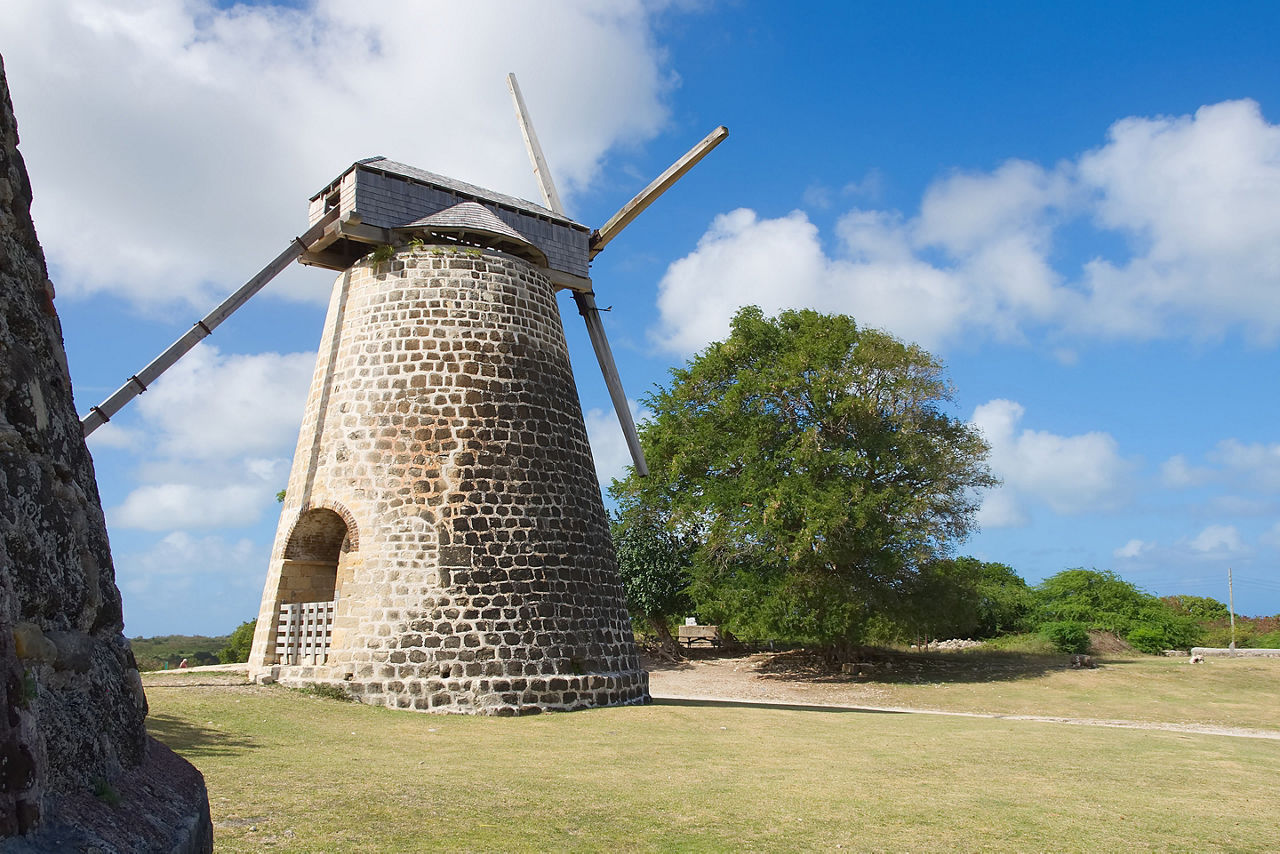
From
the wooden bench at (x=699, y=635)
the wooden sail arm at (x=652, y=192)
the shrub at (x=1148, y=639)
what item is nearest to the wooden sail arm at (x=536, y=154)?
the wooden sail arm at (x=652, y=192)

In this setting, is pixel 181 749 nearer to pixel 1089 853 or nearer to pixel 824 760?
pixel 824 760

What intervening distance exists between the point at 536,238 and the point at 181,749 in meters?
10.1

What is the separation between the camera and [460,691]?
11953mm

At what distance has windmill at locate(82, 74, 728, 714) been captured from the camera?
12.2m

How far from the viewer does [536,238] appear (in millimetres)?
15438

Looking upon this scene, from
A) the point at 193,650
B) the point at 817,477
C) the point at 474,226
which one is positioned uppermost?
the point at 474,226

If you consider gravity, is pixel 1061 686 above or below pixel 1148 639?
below

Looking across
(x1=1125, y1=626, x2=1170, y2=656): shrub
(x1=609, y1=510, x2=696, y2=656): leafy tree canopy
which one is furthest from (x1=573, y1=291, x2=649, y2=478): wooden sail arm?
(x1=1125, y1=626, x2=1170, y2=656): shrub

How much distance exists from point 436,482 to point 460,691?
9.50ft

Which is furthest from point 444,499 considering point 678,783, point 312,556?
point 678,783

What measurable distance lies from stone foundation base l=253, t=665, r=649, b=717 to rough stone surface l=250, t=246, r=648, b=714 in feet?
0.06

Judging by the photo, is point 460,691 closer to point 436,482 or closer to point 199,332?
point 436,482

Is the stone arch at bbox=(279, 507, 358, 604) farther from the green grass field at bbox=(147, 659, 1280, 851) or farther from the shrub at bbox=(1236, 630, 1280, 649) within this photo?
the shrub at bbox=(1236, 630, 1280, 649)

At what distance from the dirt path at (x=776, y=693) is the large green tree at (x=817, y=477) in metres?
1.37
